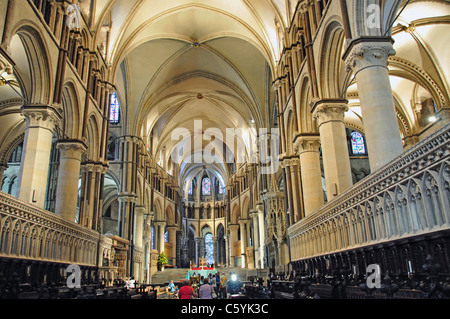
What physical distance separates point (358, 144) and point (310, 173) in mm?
14030

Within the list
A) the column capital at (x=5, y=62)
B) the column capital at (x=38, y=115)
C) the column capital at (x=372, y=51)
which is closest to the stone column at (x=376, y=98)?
the column capital at (x=372, y=51)

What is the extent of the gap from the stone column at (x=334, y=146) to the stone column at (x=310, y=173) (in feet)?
8.93

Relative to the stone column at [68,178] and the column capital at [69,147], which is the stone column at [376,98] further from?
the stone column at [68,178]

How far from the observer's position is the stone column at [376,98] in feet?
27.9

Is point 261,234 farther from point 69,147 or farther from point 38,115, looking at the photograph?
point 38,115

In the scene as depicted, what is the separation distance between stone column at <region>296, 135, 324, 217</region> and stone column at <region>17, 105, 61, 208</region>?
956cm

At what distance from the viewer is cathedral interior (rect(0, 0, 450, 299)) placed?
290 inches

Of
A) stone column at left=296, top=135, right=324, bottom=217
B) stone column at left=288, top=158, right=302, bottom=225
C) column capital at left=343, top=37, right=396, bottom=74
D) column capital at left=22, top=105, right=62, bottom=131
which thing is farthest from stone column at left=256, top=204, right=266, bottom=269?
column capital at left=343, top=37, right=396, bottom=74

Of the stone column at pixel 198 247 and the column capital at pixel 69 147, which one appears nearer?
the column capital at pixel 69 147

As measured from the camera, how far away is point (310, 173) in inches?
591
